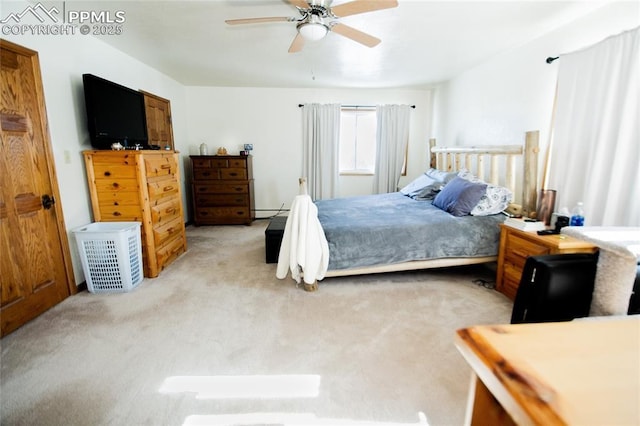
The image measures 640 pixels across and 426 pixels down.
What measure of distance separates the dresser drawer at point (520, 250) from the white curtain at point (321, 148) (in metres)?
3.10

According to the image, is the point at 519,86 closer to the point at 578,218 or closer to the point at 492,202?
the point at 492,202

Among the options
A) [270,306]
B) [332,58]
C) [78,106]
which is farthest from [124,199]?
[332,58]

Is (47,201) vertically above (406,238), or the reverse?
(47,201)

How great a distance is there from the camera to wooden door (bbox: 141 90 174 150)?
12.0ft

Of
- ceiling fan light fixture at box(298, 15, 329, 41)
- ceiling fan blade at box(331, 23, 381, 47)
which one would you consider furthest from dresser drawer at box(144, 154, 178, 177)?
ceiling fan blade at box(331, 23, 381, 47)

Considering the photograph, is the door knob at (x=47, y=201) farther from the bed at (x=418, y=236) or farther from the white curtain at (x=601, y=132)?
the white curtain at (x=601, y=132)

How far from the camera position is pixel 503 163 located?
3223 millimetres

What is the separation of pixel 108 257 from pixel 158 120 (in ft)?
7.28

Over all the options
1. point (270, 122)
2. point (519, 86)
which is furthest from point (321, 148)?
point (519, 86)

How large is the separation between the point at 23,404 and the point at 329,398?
1.44 m

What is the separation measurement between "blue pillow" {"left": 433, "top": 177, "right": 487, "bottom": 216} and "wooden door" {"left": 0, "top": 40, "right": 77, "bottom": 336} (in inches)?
134

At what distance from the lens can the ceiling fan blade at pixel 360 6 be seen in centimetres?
178

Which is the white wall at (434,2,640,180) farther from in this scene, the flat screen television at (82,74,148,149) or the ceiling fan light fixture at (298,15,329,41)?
the flat screen television at (82,74,148,149)

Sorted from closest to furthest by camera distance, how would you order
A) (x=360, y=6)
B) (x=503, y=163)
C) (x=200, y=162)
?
(x=360, y=6), (x=503, y=163), (x=200, y=162)
